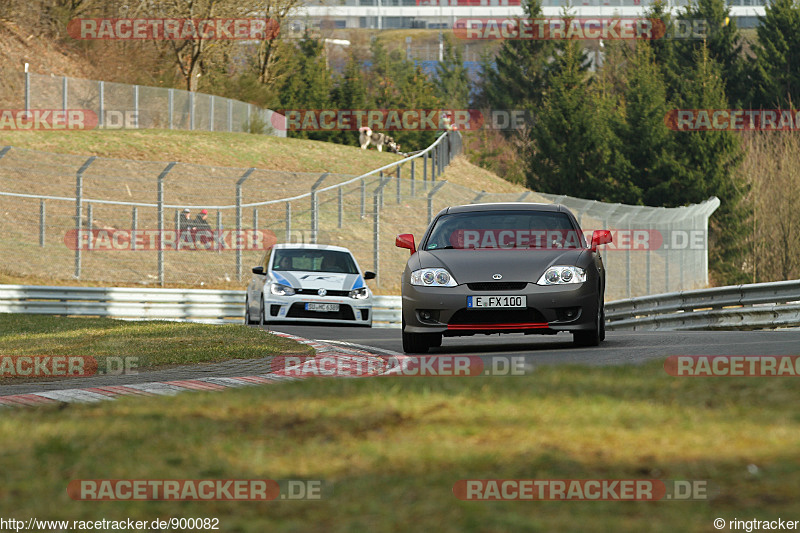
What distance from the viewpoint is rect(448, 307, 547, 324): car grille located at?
38.0ft

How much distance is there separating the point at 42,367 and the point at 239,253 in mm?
17628

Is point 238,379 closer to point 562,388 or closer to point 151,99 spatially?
point 562,388

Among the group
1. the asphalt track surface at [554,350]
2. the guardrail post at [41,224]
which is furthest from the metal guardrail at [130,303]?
the asphalt track surface at [554,350]

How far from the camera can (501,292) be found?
11.6 metres

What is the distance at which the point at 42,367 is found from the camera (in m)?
12.4

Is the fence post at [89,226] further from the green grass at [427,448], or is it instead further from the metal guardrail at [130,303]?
the green grass at [427,448]

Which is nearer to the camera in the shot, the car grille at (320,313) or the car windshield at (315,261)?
the car grille at (320,313)

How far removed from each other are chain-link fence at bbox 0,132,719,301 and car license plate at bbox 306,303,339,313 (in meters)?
8.19

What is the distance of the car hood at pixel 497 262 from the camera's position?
11.7 m

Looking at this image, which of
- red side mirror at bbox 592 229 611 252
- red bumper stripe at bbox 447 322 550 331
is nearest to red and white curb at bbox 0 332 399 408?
red bumper stripe at bbox 447 322 550 331

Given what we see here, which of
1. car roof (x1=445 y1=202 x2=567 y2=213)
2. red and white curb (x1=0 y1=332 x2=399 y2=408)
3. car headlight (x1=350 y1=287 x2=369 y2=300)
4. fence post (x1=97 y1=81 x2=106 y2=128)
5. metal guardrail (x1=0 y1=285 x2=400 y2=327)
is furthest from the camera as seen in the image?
fence post (x1=97 y1=81 x2=106 y2=128)

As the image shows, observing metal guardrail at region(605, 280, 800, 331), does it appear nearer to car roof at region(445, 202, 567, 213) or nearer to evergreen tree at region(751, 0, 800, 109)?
car roof at region(445, 202, 567, 213)

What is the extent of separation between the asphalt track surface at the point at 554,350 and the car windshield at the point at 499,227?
113 cm

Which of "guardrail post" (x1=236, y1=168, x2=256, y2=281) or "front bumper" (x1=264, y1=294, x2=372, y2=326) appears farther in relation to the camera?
"guardrail post" (x1=236, y1=168, x2=256, y2=281)
